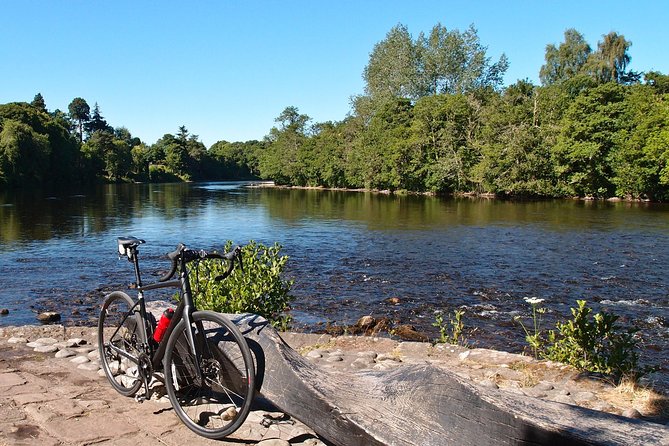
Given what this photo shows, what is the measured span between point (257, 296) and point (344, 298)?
6420 mm

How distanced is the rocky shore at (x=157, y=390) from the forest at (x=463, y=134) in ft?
145

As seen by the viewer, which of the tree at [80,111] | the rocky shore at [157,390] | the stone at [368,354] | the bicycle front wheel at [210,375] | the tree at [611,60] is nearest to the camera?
the bicycle front wheel at [210,375]

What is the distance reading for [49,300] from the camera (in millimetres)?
14180

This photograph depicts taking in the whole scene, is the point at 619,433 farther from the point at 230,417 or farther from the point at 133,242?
the point at 133,242

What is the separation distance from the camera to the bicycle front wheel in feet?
12.6

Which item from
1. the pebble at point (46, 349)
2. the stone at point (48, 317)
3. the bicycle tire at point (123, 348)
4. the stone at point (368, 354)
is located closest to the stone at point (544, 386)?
the stone at point (368, 354)

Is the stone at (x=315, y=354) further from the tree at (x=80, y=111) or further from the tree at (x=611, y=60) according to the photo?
the tree at (x=80, y=111)

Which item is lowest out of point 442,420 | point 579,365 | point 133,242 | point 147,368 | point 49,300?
point 49,300

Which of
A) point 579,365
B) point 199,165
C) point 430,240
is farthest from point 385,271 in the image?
point 199,165

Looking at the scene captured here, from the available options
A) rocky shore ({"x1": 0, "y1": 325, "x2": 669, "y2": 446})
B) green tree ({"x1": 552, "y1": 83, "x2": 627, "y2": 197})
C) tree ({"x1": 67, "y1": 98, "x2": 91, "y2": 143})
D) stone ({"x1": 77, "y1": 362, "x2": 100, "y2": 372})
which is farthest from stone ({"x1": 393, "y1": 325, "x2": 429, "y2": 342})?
tree ({"x1": 67, "y1": 98, "x2": 91, "y2": 143})

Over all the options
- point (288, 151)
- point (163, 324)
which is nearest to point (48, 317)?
point (163, 324)

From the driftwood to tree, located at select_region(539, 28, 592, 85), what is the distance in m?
80.0

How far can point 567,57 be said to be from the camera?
7625 centimetres

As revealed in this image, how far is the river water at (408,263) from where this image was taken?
13.2 m
